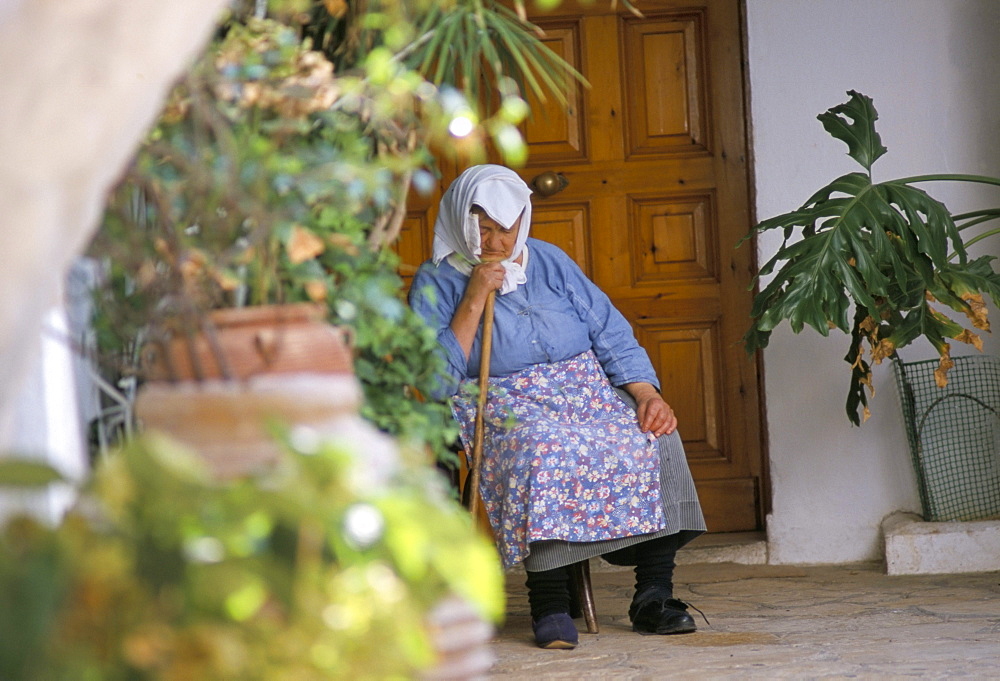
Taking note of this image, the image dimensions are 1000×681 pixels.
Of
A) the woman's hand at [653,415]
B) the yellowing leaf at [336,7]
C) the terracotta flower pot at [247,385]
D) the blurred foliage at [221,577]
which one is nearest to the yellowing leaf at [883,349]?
the woman's hand at [653,415]

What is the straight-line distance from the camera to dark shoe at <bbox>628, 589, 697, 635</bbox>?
288 cm

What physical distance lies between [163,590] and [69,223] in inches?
12.0

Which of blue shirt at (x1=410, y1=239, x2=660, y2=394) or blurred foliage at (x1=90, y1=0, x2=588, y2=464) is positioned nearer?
blurred foliage at (x1=90, y1=0, x2=588, y2=464)

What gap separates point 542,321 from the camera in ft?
9.80

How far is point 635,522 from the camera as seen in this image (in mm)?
2811

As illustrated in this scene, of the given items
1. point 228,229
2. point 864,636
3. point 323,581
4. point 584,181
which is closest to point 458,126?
point 228,229

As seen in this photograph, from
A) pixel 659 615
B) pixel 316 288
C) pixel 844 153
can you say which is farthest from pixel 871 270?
pixel 316 288

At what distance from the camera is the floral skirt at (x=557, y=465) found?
2760 millimetres

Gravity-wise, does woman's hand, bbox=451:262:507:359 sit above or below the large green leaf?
below

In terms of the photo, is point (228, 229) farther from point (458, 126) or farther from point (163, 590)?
point (163, 590)

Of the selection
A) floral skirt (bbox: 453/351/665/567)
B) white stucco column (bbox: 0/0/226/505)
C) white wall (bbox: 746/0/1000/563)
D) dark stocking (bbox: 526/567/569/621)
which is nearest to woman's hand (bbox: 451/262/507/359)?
Answer: floral skirt (bbox: 453/351/665/567)

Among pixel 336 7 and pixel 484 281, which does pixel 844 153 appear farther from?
pixel 336 7

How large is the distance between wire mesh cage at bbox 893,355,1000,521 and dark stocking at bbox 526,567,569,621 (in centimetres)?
155

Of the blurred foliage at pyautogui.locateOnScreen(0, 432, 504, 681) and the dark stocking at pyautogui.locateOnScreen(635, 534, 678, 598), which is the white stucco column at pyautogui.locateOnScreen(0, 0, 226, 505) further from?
the dark stocking at pyautogui.locateOnScreen(635, 534, 678, 598)
